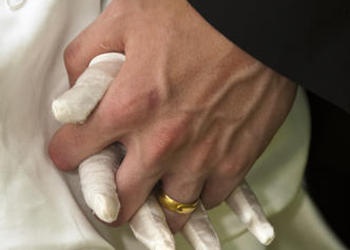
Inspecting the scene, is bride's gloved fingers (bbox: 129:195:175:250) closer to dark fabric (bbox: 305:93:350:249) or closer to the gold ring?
the gold ring

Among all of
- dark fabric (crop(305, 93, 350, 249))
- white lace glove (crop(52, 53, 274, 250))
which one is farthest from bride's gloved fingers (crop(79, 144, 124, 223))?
dark fabric (crop(305, 93, 350, 249))

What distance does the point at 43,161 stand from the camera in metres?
0.63

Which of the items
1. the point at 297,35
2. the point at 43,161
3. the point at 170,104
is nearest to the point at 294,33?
the point at 297,35

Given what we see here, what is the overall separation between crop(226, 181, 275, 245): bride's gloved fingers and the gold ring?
40 mm

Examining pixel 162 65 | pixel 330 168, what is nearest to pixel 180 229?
pixel 162 65

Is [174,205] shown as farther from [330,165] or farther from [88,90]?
[330,165]

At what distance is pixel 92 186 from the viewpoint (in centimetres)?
60

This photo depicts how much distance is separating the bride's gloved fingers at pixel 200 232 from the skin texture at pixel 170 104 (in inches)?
0.5

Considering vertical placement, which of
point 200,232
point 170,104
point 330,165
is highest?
point 170,104

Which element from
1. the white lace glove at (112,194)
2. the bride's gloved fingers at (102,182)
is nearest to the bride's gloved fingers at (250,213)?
the white lace glove at (112,194)

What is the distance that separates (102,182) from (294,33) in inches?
8.1

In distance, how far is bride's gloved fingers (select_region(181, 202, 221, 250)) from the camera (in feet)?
2.11

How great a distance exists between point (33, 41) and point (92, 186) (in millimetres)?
147

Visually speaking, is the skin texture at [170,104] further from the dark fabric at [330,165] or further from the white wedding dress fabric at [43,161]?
the dark fabric at [330,165]
